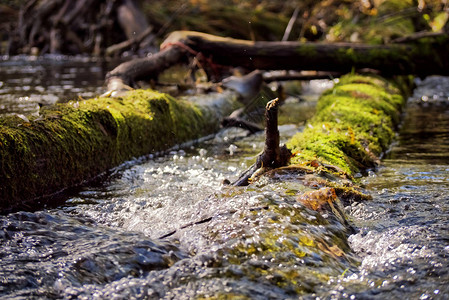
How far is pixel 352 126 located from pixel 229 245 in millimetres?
3748

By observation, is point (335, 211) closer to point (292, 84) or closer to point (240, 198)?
point (240, 198)

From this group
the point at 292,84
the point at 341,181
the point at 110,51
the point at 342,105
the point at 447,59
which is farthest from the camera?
the point at 110,51

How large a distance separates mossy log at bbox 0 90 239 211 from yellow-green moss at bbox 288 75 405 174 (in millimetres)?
1876

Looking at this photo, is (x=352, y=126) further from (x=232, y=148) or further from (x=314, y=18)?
(x=314, y=18)

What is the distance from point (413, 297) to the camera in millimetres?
2670

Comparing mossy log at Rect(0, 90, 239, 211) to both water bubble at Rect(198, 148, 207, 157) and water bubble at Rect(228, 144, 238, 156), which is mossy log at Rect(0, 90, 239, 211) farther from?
water bubble at Rect(228, 144, 238, 156)

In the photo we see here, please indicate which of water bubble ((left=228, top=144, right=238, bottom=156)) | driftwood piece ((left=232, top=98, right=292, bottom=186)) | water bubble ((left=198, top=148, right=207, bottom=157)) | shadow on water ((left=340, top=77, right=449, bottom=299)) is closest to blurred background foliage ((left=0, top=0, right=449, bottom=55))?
water bubble ((left=228, top=144, right=238, bottom=156))

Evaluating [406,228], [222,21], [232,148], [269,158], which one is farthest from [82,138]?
[222,21]

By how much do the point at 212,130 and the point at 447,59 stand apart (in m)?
5.59

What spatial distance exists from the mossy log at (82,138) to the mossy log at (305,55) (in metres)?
2.27

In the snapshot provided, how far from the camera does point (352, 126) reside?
6.26 m

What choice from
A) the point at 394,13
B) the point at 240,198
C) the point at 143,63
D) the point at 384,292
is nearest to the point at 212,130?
the point at 143,63

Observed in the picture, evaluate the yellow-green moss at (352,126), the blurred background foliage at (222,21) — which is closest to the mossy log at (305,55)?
the yellow-green moss at (352,126)

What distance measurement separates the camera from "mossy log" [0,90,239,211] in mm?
4234
